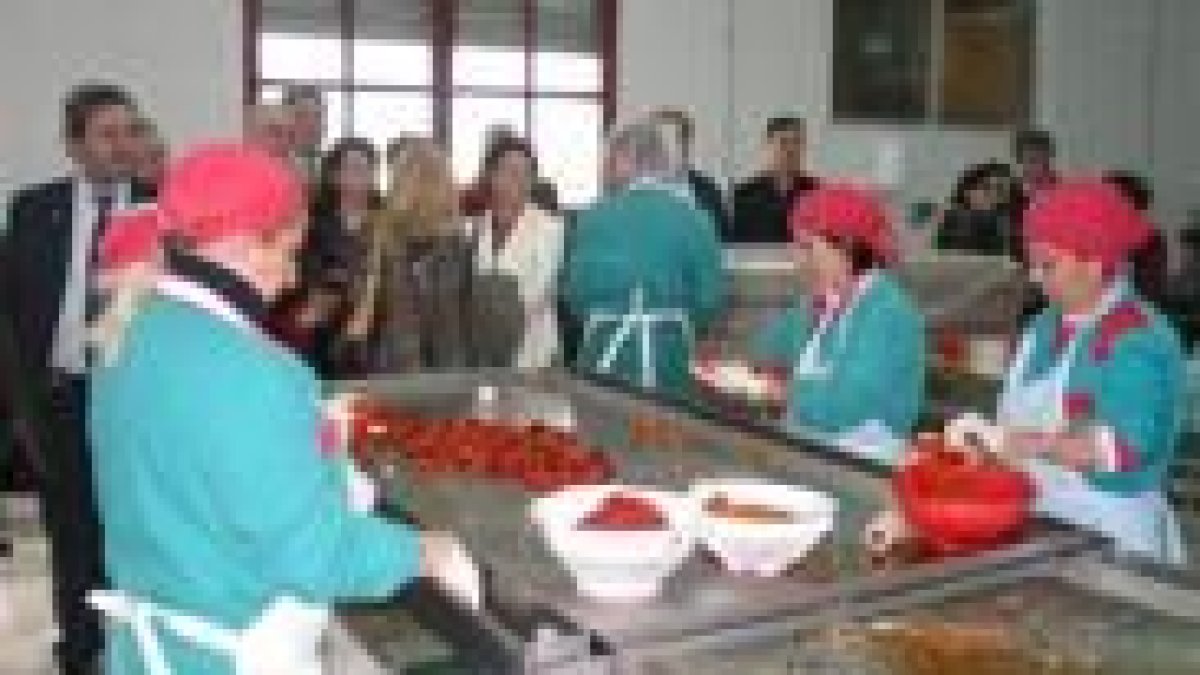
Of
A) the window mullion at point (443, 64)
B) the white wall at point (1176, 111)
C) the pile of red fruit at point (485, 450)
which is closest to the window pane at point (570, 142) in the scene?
the window mullion at point (443, 64)

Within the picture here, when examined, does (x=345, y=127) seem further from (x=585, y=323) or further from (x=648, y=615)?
(x=648, y=615)

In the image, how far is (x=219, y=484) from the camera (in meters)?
1.50

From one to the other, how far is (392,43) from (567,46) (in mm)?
694

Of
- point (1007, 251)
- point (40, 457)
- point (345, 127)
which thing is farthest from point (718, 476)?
point (345, 127)

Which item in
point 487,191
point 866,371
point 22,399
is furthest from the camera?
point 487,191

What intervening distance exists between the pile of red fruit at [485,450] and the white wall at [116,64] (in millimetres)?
3057

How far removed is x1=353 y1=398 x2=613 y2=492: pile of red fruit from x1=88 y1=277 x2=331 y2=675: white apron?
56 centimetres

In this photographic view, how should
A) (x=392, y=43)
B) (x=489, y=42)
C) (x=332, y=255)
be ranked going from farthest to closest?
(x=489, y=42) → (x=392, y=43) → (x=332, y=255)

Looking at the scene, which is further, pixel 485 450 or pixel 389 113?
pixel 389 113

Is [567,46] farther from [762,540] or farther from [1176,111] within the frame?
[762,540]

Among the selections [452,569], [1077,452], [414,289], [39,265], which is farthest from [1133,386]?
[39,265]

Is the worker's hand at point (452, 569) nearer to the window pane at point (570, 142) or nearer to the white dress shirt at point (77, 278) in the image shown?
the white dress shirt at point (77, 278)

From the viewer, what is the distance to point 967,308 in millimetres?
3979

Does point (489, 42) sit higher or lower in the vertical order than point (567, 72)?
higher
